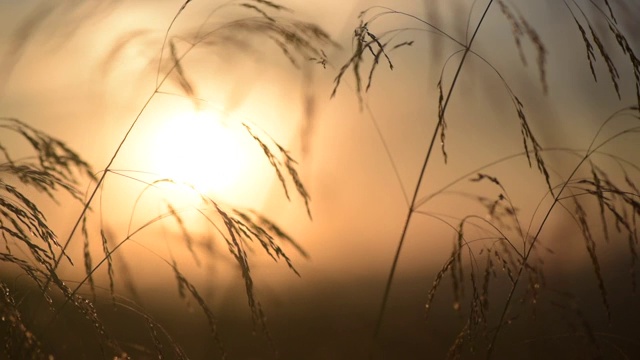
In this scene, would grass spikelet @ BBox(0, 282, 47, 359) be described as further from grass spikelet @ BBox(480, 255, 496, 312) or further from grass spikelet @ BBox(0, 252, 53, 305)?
grass spikelet @ BBox(480, 255, 496, 312)

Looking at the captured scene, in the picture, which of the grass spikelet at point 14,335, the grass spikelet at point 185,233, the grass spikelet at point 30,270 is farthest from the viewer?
the grass spikelet at point 185,233

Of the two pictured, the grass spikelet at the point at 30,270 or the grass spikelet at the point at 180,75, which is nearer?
the grass spikelet at the point at 30,270

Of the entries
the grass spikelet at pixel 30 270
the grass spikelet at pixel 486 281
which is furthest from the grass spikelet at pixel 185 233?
the grass spikelet at pixel 486 281

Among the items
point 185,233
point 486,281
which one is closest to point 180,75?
point 185,233

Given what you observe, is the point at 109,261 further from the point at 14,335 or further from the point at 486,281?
the point at 486,281

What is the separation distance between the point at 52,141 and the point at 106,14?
1.25 ft

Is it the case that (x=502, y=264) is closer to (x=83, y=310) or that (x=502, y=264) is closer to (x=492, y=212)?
(x=492, y=212)

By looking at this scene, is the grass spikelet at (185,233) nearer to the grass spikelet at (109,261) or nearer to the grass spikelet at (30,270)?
the grass spikelet at (109,261)

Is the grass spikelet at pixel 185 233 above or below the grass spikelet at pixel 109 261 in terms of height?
above

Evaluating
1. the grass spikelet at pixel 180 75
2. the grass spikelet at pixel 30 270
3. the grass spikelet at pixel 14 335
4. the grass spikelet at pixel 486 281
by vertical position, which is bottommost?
the grass spikelet at pixel 14 335

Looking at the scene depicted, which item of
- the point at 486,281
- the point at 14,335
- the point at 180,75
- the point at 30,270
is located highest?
the point at 180,75

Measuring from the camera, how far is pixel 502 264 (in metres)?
1.45

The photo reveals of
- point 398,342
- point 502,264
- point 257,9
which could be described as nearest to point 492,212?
point 502,264

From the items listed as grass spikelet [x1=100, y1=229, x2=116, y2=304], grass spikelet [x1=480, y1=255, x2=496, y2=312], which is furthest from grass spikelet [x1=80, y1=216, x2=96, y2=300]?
grass spikelet [x1=480, y1=255, x2=496, y2=312]
